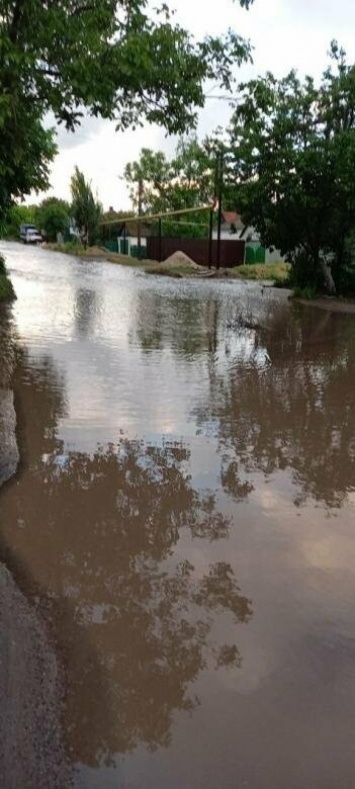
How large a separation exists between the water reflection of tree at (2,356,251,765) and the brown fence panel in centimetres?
3705

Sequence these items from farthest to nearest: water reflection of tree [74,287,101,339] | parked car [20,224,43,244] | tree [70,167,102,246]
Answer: parked car [20,224,43,244] < tree [70,167,102,246] < water reflection of tree [74,287,101,339]

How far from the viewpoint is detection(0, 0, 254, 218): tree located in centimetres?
612

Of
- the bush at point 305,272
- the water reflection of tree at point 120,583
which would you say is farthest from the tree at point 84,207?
the water reflection of tree at point 120,583

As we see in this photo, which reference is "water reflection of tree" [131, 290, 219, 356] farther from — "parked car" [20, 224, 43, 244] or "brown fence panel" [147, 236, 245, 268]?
"parked car" [20, 224, 43, 244]

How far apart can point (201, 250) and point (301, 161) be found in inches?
962

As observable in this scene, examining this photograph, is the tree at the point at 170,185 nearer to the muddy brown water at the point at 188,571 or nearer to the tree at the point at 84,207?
the tree at the point at 84,207

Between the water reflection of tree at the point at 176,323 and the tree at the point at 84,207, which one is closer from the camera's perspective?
the water reflection of tree at the point at 176,323

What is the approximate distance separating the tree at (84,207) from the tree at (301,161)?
38.3m

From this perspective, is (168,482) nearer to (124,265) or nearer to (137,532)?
(137,532)

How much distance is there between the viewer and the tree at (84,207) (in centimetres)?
5628

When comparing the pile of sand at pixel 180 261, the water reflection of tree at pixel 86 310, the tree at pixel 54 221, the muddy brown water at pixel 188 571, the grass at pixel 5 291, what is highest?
the tree at pixel 54 221

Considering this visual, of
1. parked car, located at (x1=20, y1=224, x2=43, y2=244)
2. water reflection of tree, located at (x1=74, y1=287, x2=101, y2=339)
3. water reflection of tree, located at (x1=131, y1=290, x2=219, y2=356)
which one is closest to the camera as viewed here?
water reflection of tree, located at (x1=131, y1=290, x2=219, y2=356)

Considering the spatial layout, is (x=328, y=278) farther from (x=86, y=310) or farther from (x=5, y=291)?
(x=5, y=291)

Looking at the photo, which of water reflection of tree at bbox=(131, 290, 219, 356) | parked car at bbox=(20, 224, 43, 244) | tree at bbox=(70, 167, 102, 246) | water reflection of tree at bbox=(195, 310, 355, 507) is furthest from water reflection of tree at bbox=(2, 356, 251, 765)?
parked car at bbox=(20, 224, 43, 244)
